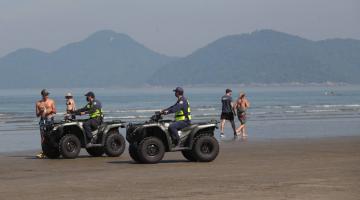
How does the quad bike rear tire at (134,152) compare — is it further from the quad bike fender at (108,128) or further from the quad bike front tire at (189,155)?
the quad bike fender at (108,128)

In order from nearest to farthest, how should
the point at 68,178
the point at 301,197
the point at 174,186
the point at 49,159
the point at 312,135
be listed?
1. the point at 301,197
2. the point at 174,186
3. the point at 68,178
4. the point at 49,159
5. the point at 312,135

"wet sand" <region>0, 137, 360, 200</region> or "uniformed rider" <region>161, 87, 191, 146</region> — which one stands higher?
"uniformed rider" <region>161, 87, 191, 146</region>

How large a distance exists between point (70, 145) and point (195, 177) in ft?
18.6

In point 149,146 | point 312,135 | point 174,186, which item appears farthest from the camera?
point 312,135

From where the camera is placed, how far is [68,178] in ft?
46.7

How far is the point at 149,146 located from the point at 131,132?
528 mm

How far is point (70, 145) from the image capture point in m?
18.9

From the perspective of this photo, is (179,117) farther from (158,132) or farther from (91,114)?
(91,114)

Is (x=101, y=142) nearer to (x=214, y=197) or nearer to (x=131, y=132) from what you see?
(x=131, y=132)

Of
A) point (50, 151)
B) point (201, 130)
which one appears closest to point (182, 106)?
point (201, 130)

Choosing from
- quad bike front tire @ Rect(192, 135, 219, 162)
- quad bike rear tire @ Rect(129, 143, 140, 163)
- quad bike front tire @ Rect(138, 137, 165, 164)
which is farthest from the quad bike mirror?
quad bike front tire @ Rect(192, 135, 219, 162)

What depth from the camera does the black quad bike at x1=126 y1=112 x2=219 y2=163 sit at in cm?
1702

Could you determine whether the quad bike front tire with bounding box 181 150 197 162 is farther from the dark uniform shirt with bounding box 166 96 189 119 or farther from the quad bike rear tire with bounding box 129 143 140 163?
the quad bike rear tire with bounding box 129 143 140 163

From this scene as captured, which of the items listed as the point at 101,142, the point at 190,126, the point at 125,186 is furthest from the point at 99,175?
the point at 101,142
